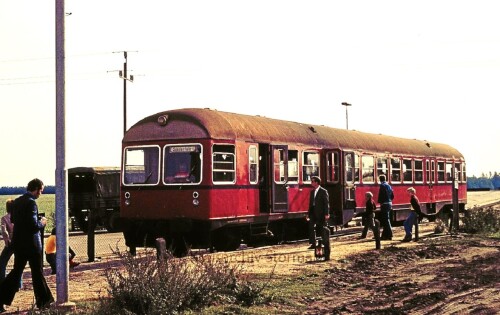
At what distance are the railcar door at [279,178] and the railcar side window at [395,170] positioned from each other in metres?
8.81

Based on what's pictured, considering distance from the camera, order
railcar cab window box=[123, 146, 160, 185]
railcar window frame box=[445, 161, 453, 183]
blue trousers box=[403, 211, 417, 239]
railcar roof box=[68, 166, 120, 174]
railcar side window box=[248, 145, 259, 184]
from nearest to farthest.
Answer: railcar cab window box=[123, 146, 160, 185], railcar side window box=[248, 145, 259, 184], blue trousers box=[403, 211, 417, 239], railcar roof box=[68, 166, 120, 174], railcar window frame box=[445, 161, 453, 183]

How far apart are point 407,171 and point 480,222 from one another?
18.1 ft

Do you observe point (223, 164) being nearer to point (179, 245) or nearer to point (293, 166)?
point (179, 245)

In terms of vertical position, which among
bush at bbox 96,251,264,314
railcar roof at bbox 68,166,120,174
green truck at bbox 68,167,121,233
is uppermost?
railcar roof at bbox 68,166,120,174

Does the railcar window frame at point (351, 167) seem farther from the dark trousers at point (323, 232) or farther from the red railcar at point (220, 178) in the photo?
the dark trousers at point (323, 232)

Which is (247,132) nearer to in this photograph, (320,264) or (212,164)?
(212,164)

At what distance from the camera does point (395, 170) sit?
28969mm

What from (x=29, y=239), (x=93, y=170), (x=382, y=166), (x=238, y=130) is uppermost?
(x=238, y=130)

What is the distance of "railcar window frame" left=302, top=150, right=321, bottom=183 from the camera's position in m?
22.1

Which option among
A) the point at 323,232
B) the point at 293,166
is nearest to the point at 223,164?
the point at 323,232

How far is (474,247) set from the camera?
782 inches

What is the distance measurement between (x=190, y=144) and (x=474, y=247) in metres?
8.10

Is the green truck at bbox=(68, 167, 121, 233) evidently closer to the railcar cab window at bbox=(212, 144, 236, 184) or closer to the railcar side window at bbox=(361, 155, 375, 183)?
the railcar side window at bbox=(361, 155, 375, 183)

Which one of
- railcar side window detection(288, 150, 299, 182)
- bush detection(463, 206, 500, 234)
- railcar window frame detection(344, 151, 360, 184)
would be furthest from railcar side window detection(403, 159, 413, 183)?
railcar side window detection(288, 150, 299, 182)
